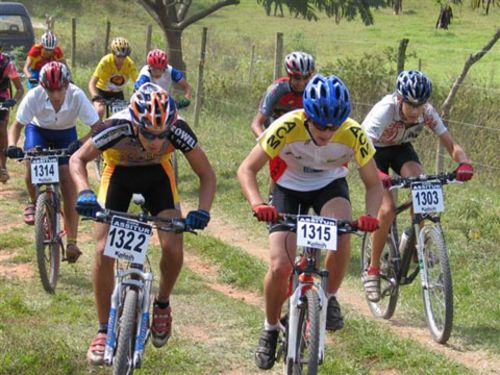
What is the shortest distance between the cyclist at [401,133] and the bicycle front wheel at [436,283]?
47cm

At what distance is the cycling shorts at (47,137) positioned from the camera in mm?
9156

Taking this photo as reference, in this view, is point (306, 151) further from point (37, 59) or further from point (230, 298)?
point (37, 59)

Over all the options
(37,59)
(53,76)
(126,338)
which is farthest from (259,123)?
(37,59)

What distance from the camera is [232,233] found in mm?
11656

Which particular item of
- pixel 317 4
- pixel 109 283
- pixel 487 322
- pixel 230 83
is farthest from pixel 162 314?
pixel 317 4

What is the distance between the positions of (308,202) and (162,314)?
4.05 ft

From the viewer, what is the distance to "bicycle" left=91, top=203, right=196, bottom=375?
563 centimetres

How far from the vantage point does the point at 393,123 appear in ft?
26.3

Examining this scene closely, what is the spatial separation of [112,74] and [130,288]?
28.5 feet

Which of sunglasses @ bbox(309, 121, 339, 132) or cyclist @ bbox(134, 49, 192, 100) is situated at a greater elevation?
sunglasses @ bbox(309, 121, 339, 132)

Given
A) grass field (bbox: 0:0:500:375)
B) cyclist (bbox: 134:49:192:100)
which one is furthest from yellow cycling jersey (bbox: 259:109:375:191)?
cyclist (bbox: 134:49:192:100)

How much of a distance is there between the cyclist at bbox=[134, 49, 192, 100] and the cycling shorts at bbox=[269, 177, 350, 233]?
19.8ft

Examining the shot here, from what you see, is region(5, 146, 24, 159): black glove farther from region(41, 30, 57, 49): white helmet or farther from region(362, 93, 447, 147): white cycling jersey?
region(41, 30, 57, 49): white helmet

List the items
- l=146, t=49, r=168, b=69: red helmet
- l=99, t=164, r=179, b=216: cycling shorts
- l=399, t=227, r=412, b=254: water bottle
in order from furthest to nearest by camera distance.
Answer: l=146, t=49, r=168, b=69: red helmet, l=399, t=227, r=412, b=254: water bottle, l=99, t=164, r=179, b=216: cycling shorts
